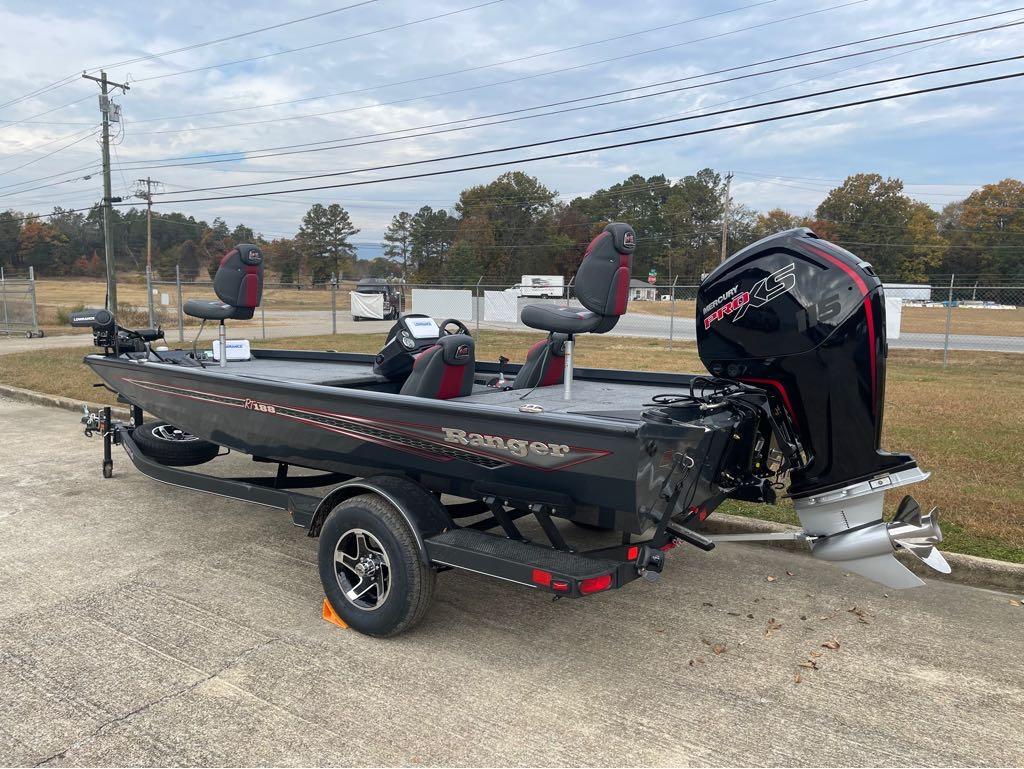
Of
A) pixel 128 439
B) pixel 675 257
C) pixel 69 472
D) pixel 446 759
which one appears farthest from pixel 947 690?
pixel 675 257

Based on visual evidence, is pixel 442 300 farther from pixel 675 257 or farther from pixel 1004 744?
pixel 675 257


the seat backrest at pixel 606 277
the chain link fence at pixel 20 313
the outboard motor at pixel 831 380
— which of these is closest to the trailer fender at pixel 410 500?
the seat backrest at pixel 606 277

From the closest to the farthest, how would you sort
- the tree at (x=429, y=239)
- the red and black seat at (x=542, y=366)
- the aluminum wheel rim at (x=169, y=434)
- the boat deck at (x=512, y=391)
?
1. the boat deck at (x=512, y=391)
2. the red and black seat at (x=542, y=366)
3. the aluminum wheel rim at (x=169, y=434)
4. the tree at (x=429, y=239)

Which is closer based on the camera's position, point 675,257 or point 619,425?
point 619,425

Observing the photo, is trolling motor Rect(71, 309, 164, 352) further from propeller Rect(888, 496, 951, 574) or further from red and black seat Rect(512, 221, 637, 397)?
propeller Rect(888, 496, 951, 574)

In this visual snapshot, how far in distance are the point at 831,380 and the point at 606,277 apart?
45.7 inches

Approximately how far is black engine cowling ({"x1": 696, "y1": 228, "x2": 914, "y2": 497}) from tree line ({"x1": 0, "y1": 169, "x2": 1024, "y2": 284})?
5879cm

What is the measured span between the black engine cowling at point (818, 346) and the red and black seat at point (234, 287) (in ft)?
11.6

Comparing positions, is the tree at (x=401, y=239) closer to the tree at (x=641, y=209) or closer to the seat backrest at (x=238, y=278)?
the tree at (x=641, y=209)

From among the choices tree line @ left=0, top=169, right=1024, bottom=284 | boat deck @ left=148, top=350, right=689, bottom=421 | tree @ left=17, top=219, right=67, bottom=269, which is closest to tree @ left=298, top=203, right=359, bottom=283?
tree line @ left=0, top=169, right=1024, bottom=284

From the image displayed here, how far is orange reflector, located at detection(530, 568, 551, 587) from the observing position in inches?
116

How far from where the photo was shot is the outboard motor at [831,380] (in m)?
2.90

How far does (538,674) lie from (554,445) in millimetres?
1040

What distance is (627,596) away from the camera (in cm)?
402
